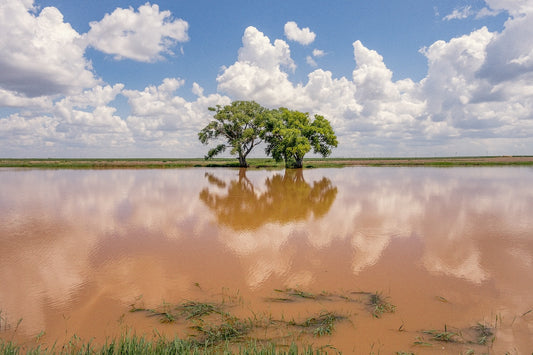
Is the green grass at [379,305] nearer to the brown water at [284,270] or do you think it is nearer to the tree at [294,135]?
the brown water at [284,270]

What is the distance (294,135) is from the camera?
4784cm

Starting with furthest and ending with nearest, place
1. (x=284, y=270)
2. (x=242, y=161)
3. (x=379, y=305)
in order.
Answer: (x=242, y=161) < (x=284, y=270) < (x=379, y=305)

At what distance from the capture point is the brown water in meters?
4.42

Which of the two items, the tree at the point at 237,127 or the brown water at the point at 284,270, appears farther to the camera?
the tree at the point at 237,127

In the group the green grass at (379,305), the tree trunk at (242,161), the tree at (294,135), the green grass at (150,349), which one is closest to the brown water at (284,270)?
the green grass at (379,305)

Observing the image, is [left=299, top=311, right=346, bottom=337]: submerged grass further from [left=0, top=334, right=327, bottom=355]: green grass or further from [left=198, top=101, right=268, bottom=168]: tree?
[left=198, top=101, right=268, bottom=168]: tree

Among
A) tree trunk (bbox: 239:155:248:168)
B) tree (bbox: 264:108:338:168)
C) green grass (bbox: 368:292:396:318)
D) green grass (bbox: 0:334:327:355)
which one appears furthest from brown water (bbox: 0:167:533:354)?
tree trunk (bbox: 239:155:248:168)

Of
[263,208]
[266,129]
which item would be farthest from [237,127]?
[263,208]

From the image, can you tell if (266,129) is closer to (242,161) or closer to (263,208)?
(242,161)

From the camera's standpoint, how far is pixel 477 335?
13.5 feet

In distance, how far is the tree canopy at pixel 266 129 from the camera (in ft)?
170

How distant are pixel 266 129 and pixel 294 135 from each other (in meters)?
7.60

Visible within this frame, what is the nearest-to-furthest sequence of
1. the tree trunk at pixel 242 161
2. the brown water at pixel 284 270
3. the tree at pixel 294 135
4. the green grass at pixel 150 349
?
1. the green grass at pixel 150 349
2. the brown water at pixel 284 270
3. the tree at pixel 294 135
4. the tree trunk at pixel 242 161

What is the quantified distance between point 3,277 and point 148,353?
5.33 m
